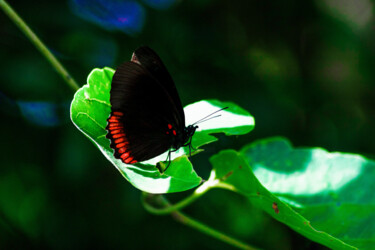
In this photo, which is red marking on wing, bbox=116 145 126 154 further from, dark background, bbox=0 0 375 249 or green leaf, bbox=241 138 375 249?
dark background, bbox=0 0 375 249

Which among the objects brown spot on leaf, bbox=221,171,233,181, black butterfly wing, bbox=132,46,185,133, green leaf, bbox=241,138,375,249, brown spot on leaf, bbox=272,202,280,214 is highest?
black butterfly wing, bbox=132,46,185,133

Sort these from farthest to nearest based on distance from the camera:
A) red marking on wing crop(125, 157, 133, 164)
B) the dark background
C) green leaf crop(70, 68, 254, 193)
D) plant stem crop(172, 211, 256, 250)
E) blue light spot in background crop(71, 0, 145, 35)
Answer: blue light spot in background crop(71, 0, 145, 35) < the dark background < plant stem crop(172, 211, 256, 250) < red marking on wing crop(125, 157, 133, 164) < green leaf crop(70, 68, 254, 193)

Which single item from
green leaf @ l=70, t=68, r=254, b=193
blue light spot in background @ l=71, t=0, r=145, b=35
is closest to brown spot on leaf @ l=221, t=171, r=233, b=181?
green leaf @ l=70, t=68, r=254, b=193

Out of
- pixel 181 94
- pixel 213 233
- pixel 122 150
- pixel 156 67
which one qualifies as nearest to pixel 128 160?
pixel 122 150

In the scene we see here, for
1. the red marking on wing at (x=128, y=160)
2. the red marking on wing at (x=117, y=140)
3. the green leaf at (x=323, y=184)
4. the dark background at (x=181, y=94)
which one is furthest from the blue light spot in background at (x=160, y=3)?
the red marking on wing at (x=128, y=160)

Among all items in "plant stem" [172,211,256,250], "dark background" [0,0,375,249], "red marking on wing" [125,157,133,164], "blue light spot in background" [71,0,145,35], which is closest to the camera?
"red marking on wing" [125,157,133,164]

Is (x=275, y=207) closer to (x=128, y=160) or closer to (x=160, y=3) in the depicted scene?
(x=128, y=160)

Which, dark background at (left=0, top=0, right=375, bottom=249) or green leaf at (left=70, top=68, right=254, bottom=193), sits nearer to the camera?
green leaf at (left=70, top=68, right=254, bottom=193)

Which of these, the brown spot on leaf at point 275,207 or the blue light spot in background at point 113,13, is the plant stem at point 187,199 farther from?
the blue light spot in background at point 113,13
